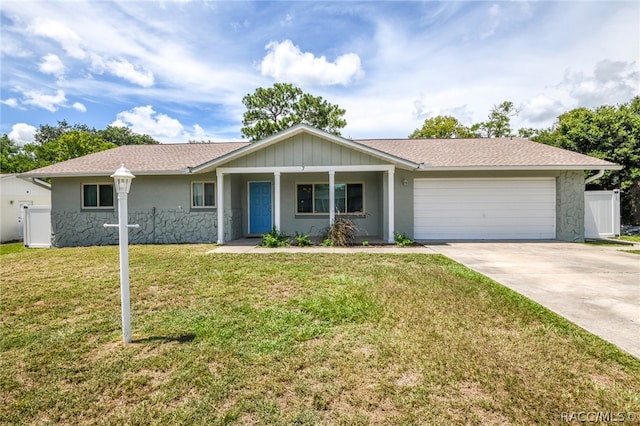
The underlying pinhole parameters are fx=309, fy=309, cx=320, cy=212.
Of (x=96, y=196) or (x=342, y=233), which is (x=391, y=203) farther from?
(x=96, y=196)

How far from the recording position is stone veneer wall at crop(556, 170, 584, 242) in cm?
1127

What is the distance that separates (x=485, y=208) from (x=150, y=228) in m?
12.7

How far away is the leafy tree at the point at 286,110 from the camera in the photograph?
26.4 meters

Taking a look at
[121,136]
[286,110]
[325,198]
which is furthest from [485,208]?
[121,136]

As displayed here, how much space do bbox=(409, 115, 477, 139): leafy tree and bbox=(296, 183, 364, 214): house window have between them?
2010 cm

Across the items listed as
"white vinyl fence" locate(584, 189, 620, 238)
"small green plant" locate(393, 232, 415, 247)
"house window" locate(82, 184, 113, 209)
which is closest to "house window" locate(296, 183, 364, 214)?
"small green plant" locate(393, 232, 415, 247)

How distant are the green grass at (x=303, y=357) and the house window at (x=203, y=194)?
6.58 m

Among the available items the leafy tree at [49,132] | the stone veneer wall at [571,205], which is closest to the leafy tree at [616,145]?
the stone veneer wall at [571,205]

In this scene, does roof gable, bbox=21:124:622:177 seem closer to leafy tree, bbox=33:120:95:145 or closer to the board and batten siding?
the board and batten siding

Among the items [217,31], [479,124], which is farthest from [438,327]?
[479,124]

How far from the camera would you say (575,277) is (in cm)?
597

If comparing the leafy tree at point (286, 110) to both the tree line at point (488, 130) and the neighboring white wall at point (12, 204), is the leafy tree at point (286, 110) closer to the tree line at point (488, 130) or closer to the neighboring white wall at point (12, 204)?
the tree line at point (488, 130)

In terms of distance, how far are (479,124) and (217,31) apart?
26097 mm

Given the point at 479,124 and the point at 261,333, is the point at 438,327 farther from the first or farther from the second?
the point at 479,124
